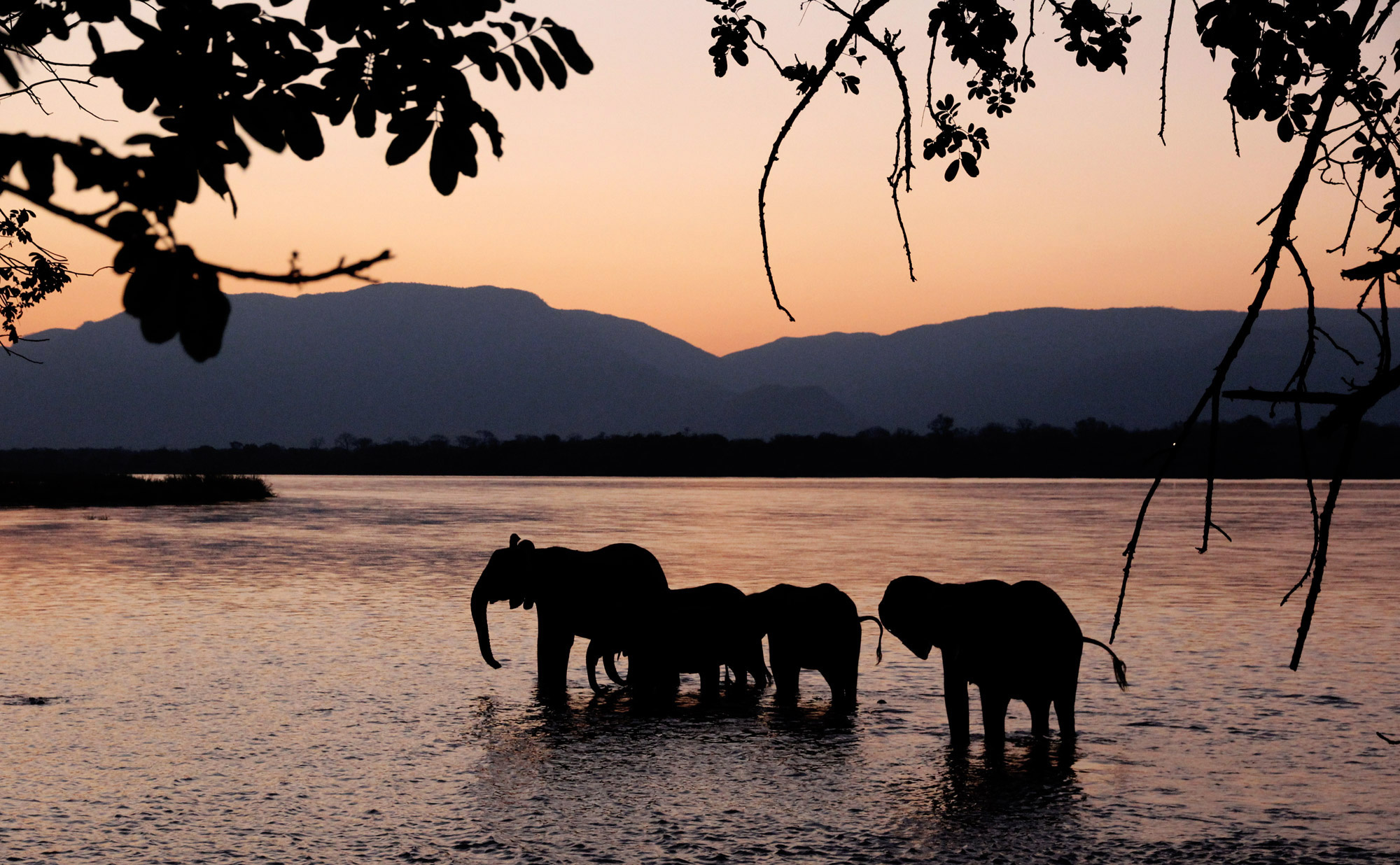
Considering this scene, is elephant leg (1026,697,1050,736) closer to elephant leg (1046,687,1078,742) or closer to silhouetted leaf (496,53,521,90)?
elephant leg (1046,687,1078,742)

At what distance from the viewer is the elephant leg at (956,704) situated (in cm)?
960

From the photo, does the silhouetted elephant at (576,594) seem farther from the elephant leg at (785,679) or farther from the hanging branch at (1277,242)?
the hanging branch at (1277,242)

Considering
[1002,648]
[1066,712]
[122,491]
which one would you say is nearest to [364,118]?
[1002,648]

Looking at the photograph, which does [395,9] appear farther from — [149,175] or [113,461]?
[113,461]

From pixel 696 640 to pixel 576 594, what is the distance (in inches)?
51.6

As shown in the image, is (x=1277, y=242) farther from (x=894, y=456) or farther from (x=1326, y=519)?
(x=894, y=456)

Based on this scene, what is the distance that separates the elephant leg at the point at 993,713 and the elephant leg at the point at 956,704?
0.15 metres

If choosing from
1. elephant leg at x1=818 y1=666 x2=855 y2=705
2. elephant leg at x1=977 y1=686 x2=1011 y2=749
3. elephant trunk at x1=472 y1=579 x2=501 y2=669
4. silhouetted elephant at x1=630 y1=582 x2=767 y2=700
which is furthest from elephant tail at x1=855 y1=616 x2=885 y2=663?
elephant trunk at x1=472 y1=579 x2=501 y2=669

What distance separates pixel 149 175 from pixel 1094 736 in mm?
8785

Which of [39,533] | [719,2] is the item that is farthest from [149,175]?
[39,533]

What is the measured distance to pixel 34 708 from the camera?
10805mm

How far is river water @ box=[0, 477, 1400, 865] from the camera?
23.7 feet

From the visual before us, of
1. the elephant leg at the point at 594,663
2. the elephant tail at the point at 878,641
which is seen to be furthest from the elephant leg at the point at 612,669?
the elephant tail at the point at 878,641

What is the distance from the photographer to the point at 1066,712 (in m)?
9.73
